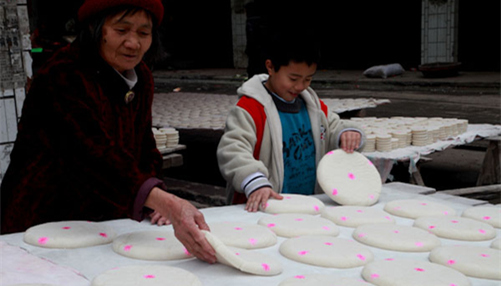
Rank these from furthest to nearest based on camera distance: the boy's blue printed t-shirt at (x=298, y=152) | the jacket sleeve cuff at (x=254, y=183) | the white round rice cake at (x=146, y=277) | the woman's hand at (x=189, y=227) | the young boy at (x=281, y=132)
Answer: the boy's blue printed t-shirt at (x=298, y=152) < the young boy at (x=281, y=132) < the jacket sleeve cuff at (x=254, y=183) < the woman's hand at (x=189, y=227) < the white round rice cake at (x=146, y=277)

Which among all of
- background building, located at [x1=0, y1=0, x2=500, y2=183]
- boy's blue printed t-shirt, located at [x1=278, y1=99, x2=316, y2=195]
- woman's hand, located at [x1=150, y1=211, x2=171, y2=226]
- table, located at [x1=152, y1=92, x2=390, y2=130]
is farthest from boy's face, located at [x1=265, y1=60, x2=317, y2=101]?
background building, located at [x1=0, y1=0, x2=500, y2=183]

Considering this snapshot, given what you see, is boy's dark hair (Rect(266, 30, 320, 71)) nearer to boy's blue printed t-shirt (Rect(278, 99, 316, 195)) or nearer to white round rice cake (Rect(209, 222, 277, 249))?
boy's blue printed t-shirt (Rect(278, 99, 316, 195))

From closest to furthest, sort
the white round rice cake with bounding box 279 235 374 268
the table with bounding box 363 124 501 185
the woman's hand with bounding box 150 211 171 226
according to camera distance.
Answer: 1. the white round rice cake with bounding box 279 235 374 268
2. the woman's hand with bounding box 150 211 171 226
3. the table with bounding box 363 124 501 185

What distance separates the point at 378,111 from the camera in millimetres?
9117

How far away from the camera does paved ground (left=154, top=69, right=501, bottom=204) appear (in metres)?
6.02

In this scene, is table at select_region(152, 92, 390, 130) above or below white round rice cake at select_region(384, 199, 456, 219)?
below

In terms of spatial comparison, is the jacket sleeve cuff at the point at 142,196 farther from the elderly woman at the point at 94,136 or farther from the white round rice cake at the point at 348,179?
the white round rice cake at the point at 348,179

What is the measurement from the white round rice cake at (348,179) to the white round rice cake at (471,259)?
618mm

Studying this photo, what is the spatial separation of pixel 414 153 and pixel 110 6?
2765mm

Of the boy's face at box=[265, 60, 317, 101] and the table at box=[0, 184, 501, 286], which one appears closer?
the table at box=[0, 184, 501, 286]

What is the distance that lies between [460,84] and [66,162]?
11127mm

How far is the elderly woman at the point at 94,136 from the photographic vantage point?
159 cm

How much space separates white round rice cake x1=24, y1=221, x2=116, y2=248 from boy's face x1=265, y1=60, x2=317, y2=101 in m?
1.11

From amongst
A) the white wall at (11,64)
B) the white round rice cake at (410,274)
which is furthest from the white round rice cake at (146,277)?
the white wall at (11,64)
